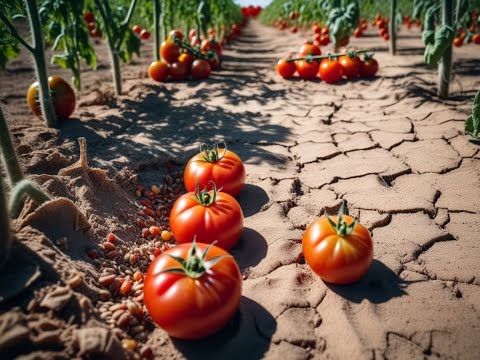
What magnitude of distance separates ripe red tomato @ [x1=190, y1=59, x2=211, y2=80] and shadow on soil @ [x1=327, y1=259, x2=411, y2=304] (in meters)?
5.09

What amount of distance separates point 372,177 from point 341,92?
9.09ft

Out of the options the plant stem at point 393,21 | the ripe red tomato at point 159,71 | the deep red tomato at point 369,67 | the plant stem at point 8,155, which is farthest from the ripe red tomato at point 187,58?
the plant stem at point 8,155

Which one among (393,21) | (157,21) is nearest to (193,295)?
(157,21)

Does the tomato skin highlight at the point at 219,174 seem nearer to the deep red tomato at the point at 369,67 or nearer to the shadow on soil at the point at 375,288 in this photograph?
the shadow on soil at the point at 375,288

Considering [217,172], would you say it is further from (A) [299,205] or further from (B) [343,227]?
(B) [343,227]

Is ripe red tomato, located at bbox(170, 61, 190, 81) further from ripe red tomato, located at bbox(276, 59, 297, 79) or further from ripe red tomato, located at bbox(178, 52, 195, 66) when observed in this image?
ripe red tomato, located at bbox(276, 59, 297, 79)

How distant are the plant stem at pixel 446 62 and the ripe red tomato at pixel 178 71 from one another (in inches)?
156

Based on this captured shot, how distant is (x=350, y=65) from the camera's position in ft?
18.5

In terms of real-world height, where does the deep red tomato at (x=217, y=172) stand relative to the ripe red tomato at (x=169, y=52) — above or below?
below

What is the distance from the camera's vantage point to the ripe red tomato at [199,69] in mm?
6148

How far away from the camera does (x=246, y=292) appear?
1.86 meters

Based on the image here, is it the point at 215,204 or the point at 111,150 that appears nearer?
the point at 215,204

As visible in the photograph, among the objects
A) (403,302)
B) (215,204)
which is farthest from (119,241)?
(403,302)

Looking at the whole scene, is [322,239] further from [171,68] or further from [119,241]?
[171,68]
